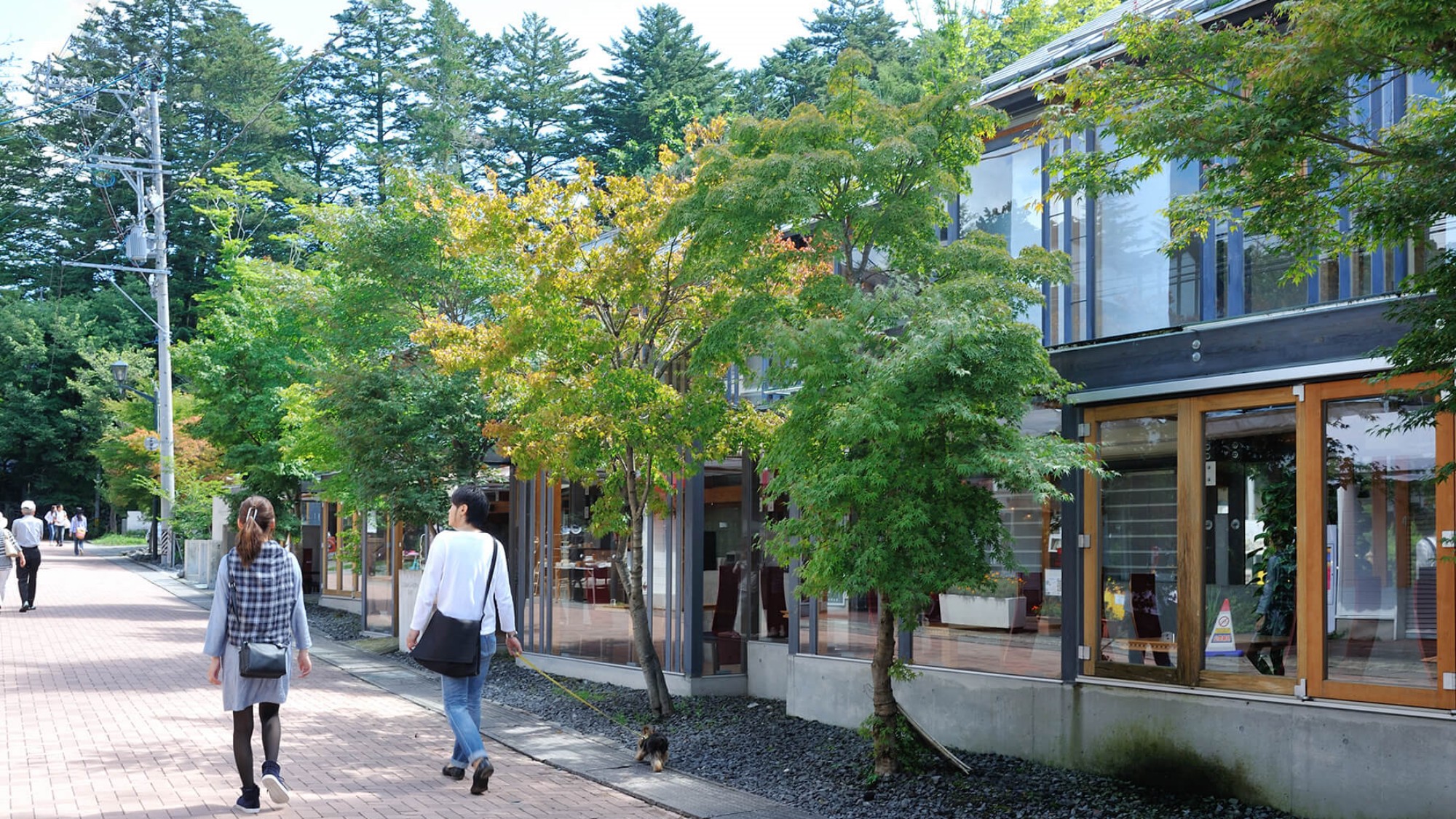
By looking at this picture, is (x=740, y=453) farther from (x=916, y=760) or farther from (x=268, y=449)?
(x=268, y=449)

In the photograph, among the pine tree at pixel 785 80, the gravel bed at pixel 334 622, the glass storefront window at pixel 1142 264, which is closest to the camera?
the glass storefront window at pixel 1142 264

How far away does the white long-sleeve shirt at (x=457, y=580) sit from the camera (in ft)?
27.0

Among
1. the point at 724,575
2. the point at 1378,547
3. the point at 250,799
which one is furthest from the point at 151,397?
the point at 1378,547

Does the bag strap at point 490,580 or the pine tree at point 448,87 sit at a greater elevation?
the pine tree at point 448,87

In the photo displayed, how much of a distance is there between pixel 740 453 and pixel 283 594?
255 inches

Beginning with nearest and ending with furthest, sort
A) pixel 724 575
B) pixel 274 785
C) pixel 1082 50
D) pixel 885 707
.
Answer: pixel 274 785 < pixel 885 707 < pixel 1082 50 < pixel 724 575

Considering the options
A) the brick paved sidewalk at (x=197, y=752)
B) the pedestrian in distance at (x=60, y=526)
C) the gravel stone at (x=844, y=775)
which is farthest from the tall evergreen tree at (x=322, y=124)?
the gravel stone at (x=844, y=775)

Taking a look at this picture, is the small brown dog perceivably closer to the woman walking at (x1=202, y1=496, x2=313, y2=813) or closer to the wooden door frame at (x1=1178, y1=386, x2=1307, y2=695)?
the woman walking at (x1=202, y1=496, x2=313, y2=813)

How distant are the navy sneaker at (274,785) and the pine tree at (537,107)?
3993 centimetres

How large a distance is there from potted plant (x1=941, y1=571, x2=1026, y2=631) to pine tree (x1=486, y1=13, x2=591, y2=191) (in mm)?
37709

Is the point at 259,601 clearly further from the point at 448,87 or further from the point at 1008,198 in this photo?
the point at 448,87

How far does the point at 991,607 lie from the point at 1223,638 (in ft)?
6.47

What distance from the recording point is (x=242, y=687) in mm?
7602

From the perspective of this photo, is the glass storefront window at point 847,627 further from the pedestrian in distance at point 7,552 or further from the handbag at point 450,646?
the pedestrian in distance at point 7,552
